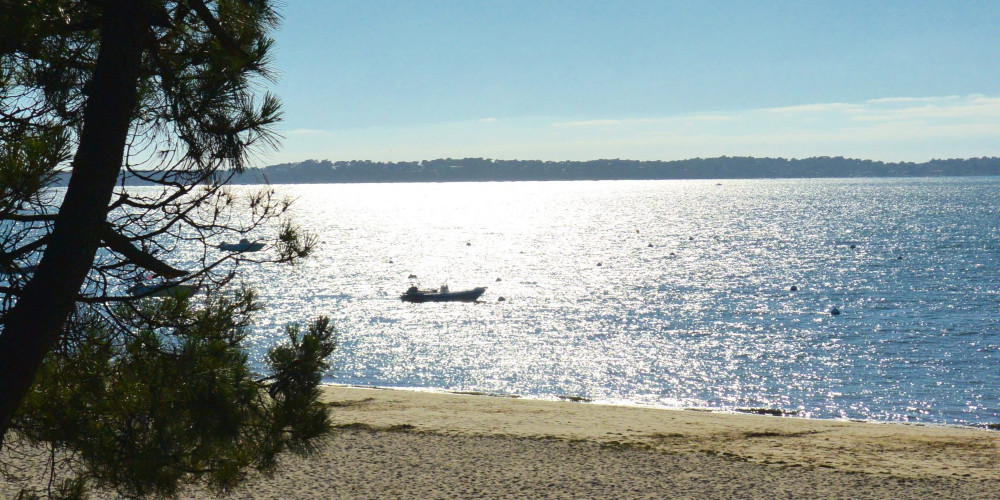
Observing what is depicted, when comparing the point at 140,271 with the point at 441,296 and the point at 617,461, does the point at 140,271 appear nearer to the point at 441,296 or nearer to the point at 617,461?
the point at 617,461

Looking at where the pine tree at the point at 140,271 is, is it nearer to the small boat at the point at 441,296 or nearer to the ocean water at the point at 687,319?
the ocean water at the point at 687,319

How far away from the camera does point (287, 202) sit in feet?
16.6

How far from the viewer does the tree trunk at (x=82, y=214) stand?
Answer: 427 centimetres

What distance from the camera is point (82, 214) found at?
4.37 m

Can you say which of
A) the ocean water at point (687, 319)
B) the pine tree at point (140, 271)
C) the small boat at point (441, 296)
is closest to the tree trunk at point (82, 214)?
the pine tree at point (140, 271)

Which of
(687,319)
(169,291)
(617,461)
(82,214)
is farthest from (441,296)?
(82,214)

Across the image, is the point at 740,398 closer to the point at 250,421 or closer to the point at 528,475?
the point at 528,475

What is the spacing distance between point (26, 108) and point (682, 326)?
3567 cm

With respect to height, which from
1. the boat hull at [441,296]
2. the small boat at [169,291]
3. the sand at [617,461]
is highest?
the small boat at [169,291]

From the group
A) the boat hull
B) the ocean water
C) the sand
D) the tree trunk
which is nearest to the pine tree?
the tree trunk

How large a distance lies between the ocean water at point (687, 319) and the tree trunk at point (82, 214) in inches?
40.4

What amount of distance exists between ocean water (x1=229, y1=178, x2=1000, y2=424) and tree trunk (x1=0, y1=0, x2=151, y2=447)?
3.37ft

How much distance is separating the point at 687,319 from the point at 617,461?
104ft

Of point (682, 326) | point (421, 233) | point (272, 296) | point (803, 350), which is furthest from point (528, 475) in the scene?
point (421, 233)
